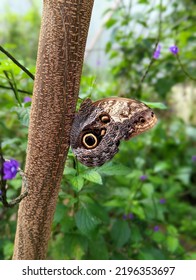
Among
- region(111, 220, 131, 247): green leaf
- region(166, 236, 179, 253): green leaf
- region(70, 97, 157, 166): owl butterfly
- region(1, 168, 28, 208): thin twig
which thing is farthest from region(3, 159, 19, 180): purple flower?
region(166, 236, 179, 253): green leaf

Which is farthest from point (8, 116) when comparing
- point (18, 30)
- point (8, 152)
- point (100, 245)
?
point (18, 30)

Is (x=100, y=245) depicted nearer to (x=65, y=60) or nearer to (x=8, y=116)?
(x=65, y=60)

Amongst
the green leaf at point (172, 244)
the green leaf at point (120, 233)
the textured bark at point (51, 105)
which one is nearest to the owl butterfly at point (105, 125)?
the textured bark at point (51, 105)

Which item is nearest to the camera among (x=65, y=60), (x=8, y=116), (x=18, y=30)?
(x=65, y=60)

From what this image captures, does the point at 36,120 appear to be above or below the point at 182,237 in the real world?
above

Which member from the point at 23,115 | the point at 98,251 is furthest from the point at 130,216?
the point at 23,115

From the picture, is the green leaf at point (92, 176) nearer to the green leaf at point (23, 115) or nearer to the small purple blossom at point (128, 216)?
the green leaf at point (23, 115)

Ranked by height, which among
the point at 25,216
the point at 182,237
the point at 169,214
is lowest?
the point at 182,237
